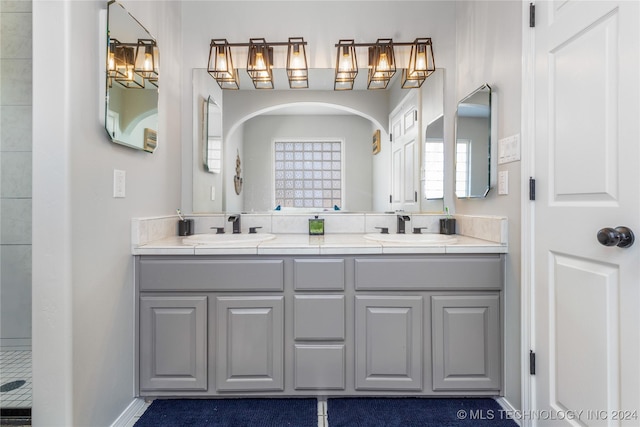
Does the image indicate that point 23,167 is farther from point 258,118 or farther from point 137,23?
point 258,118

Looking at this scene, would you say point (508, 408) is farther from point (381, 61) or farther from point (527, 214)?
point (381, 61)

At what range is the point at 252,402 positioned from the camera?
67.7 inches

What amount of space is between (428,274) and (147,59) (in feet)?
6.09

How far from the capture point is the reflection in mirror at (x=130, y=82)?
1440 mm

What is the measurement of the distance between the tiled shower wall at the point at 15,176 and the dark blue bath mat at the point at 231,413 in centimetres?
119

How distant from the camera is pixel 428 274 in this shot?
166 cm

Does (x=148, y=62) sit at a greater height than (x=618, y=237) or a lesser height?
greater

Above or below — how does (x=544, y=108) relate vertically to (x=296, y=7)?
below

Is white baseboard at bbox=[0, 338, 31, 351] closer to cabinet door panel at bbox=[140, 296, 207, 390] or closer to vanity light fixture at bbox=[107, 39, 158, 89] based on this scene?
cabinet door panel at bbox=[140, 296, 207, 390]

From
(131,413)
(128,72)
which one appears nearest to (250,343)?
(131,413)

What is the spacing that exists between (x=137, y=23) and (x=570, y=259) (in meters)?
2.24

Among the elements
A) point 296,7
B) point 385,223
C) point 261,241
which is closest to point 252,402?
point 261,241

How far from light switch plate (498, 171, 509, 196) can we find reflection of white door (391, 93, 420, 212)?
0.63m

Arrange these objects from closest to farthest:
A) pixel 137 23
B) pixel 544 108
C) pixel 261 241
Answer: pixel 544 108 → pixel 137 23 → pixel 261 241
